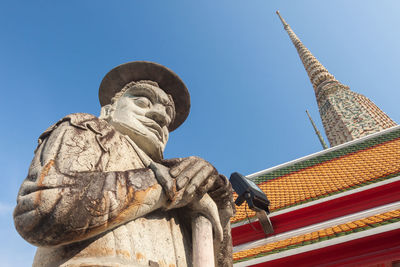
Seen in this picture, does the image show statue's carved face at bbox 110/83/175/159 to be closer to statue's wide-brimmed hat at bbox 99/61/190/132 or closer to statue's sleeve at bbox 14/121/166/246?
statue's wide-brimmed hat at bbox 99/61/190/132

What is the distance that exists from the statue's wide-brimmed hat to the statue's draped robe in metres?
0.88

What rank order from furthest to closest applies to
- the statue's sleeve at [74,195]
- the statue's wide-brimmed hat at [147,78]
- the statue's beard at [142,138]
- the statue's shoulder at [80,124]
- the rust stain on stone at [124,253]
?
the statue's wide-brimmed hat at [147,78] < the statue's beard at [142,138] < the statue's shoulder at [80,124] < the rust stain on stone at [124,253] < the statue's sleeve at [74,195]

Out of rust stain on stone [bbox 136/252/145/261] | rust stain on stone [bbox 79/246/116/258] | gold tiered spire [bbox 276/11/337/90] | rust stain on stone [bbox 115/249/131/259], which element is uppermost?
gold tiered spire [bbox 276/11/337/90]

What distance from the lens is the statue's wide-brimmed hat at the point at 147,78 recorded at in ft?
7.88

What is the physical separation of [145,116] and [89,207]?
950mm

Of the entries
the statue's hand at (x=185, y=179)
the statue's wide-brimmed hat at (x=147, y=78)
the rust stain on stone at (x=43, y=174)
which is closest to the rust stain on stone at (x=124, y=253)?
the statue's hand at (x=185, y=179)

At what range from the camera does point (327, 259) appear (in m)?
3.50

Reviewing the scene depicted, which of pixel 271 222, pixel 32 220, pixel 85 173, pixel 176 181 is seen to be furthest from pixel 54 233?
pixel 271 222

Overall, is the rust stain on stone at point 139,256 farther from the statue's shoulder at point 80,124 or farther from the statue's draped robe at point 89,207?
the statue's shoulder at point 80,124

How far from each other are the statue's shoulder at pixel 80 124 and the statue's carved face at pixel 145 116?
0.88 feet

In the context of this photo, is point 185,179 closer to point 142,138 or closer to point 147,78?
point 142,138

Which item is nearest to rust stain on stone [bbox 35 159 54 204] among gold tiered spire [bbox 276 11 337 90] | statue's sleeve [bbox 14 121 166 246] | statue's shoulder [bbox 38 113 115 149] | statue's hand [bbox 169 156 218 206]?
statue's sleeve [bbox 14 121 166 246]

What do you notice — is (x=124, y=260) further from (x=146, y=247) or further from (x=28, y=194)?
(x=28, y=194)

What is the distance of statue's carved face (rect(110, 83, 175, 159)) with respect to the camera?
1.94 m
